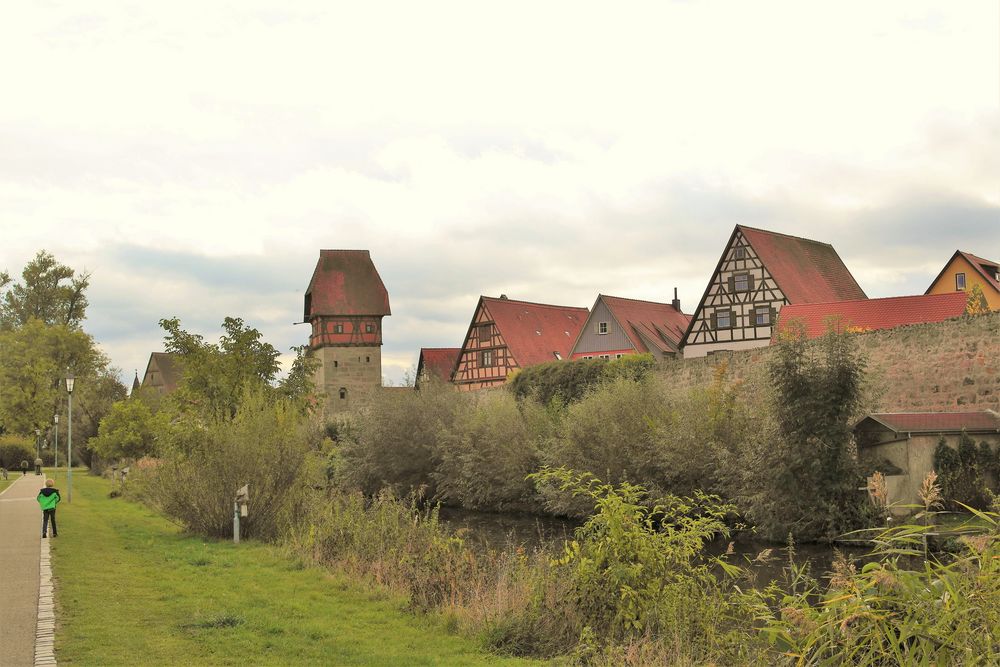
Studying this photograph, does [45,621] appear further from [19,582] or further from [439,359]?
[439,359]

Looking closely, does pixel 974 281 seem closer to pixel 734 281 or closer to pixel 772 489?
pixel 734 281

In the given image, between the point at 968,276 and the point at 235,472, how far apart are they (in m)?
49.9

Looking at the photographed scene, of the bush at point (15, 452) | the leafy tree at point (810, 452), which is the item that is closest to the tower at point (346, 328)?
the bush at point (15, 452)

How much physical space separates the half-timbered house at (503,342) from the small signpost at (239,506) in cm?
3687

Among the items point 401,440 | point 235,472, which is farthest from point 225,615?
point 401,440

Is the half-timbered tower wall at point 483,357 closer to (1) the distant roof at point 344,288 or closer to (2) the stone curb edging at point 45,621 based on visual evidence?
(1) the distant roof at point 344,288

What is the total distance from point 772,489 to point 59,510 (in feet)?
57.0

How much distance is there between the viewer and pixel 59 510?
24.0 meters

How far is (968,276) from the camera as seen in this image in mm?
55438

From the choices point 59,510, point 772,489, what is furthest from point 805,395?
point 59,510

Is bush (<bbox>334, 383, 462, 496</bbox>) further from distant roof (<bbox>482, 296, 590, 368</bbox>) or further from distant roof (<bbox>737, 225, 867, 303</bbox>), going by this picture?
distant roof (<bbox>737, 225, 867, 303</bbox>)

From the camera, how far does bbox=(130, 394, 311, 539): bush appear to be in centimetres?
1747

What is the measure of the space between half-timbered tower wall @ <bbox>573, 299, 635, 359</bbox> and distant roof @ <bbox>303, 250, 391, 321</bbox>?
19631mm

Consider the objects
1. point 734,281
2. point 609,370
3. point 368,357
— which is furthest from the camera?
point 368,357
